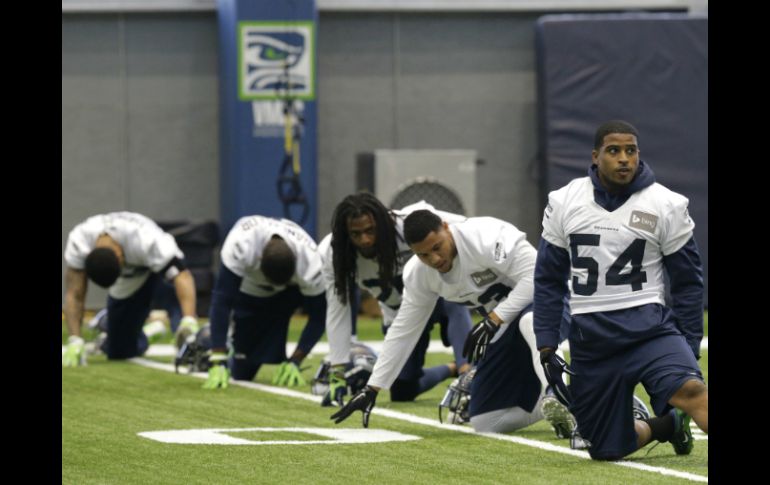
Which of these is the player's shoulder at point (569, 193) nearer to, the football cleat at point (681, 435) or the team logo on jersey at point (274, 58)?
the football cleat at point (681, 435)

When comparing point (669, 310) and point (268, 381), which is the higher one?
point (669, 310)

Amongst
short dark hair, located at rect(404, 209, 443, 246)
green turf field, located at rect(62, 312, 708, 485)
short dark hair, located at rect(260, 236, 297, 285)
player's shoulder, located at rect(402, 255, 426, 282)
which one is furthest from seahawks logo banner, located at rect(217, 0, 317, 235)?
short dark hair, located at rect(404, 209, 443, 246)

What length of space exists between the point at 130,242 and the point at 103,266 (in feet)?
2.11

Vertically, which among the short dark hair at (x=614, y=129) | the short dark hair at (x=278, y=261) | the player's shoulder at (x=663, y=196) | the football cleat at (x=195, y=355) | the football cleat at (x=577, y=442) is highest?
the short dark hair at (x=614, y=129)

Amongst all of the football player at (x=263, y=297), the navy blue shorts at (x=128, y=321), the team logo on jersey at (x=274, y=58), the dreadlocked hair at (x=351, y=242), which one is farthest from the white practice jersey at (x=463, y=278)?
the team logo on jersey at (x=274, y=58)

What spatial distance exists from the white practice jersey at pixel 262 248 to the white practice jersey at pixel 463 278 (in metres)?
2.93

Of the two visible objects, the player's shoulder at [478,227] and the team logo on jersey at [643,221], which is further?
the player's shoulder at [478,227]

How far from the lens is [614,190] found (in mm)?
7121

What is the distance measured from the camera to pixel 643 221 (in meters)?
7.01

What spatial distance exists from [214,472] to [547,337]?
5.26ft

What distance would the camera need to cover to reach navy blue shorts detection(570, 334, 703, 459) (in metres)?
6.86

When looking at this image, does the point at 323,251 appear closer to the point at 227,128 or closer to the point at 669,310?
the point at 669,310

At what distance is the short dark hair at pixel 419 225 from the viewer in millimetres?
8297
